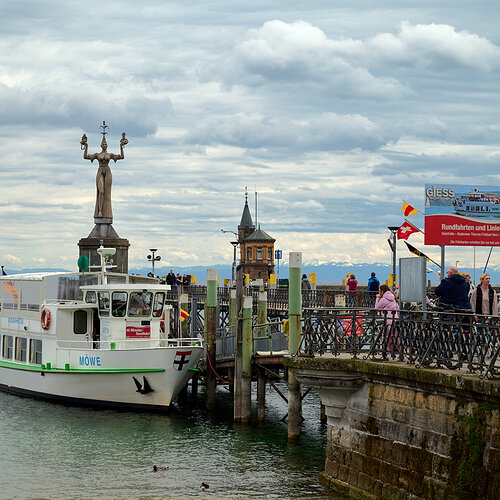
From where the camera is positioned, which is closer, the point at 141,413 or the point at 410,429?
the point at 410,429

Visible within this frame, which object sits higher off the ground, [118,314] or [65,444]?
[118,314]

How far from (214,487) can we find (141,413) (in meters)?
11.3

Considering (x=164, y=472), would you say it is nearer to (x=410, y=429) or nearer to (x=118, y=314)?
(x=410, y=429)

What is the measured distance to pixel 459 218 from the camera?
20141 mm

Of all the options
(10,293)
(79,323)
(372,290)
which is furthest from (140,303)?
(372,290)

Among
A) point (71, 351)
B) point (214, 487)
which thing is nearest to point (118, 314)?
point (71, 351)

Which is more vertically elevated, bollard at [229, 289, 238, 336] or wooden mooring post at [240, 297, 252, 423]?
bollard at [229, 289, 238, 336]

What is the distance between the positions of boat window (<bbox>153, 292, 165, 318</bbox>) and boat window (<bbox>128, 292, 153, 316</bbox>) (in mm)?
206

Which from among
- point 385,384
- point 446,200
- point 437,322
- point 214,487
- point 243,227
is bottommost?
point 214,487

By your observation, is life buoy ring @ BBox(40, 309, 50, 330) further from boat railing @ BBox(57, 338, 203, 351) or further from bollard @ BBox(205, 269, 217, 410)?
bollard @ BBox(205, 269, 217, 410)

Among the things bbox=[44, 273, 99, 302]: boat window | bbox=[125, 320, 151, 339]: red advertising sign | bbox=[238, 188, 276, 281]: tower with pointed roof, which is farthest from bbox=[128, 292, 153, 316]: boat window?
bbox=[238, 188, 276, 281]: tower with pointed roof

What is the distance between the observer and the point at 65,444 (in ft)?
81.7

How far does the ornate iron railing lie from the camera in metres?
14.3

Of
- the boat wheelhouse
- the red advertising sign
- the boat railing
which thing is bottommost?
the boat railing
